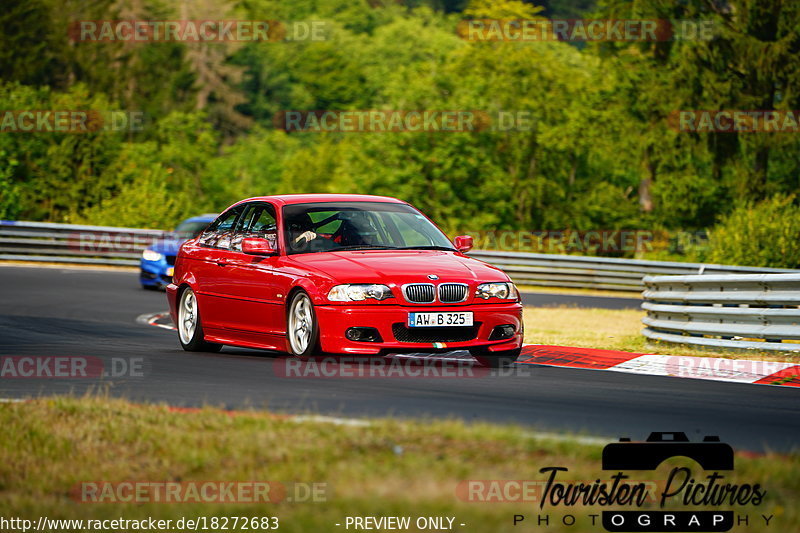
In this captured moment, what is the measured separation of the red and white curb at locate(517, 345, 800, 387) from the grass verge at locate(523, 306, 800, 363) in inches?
21.8

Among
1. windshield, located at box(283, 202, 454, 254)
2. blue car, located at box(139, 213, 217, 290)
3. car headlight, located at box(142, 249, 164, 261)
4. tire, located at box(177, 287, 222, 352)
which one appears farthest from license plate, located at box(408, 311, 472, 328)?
car headlight, located at box(142, 249, 164, 261)

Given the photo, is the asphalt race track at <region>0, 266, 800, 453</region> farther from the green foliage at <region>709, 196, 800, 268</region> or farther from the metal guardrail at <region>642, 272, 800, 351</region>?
the green foliage at <region>709, 196, 800, 268</region>

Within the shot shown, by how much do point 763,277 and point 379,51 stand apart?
86812 millimetres

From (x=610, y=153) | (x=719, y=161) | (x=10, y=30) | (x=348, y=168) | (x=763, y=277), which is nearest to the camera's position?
(x=763, y=277)

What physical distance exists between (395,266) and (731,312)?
15.5 ft

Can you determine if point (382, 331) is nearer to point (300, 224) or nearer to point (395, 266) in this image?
point (395, 266)

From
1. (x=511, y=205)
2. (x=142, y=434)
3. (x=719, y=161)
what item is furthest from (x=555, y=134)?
(x=142, y=434)

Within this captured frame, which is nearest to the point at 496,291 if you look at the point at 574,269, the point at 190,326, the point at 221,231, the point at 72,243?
the point at 221,231

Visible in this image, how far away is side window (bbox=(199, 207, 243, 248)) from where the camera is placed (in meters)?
12.8

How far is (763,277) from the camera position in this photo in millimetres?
13539

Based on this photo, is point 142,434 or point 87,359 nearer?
point 142,434

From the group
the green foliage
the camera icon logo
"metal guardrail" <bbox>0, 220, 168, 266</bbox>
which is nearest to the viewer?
the camera icon logo

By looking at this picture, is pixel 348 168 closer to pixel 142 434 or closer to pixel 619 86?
pixel 619 86

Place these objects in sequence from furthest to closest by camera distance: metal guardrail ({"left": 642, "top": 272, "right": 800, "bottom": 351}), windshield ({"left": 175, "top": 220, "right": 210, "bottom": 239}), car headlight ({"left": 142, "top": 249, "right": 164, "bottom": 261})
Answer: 1. windshield ({"left": 175, "top": 220, "right": 210, "bottom": 239})
2. car headlight ({"left": 142, "top": 249, "right": 164, "bottom": 261})
3. metal guardrail ({"left": 642, "top": 272, "right": 800, "bottom": 351})
